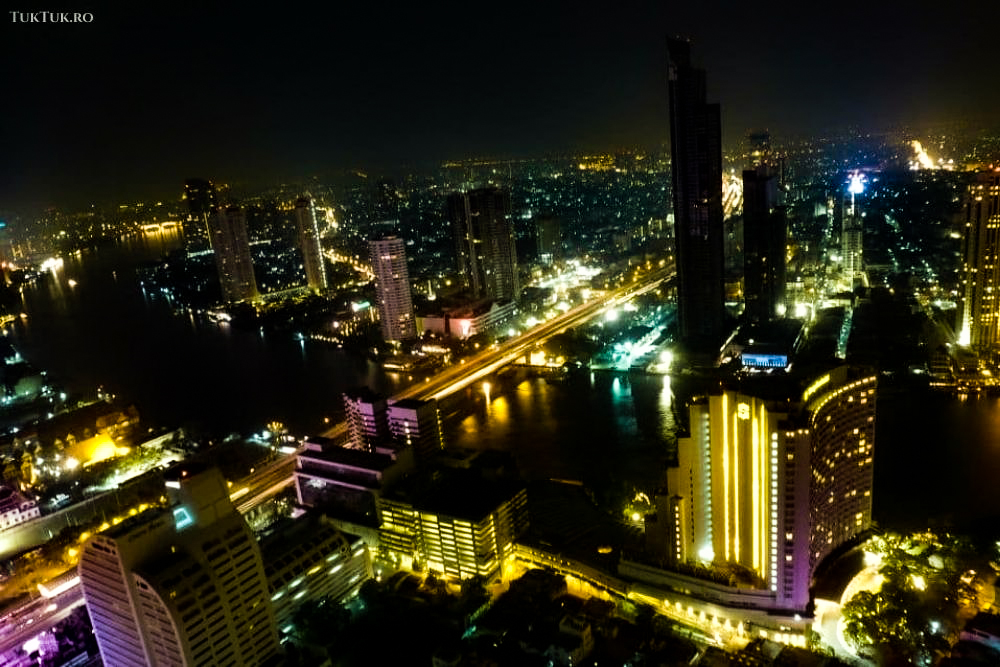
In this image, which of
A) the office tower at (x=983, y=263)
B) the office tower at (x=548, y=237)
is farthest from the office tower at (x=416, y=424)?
the office tower at (x=548, y=237)

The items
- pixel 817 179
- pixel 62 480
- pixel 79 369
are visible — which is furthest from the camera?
pixel 817 179

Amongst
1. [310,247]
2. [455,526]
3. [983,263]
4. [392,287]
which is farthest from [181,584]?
[310,247]

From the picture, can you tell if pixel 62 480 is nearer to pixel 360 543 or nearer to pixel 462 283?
pixel 360 543

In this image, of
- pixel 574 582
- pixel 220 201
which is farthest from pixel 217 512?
pixel 220 201

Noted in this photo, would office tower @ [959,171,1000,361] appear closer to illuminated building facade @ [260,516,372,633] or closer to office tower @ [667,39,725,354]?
office tower @ [667,39,725,354]

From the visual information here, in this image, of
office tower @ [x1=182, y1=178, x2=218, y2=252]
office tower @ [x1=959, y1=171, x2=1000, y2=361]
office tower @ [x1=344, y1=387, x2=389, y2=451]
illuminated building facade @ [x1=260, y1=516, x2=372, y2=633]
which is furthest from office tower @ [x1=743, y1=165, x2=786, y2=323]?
office tower @ [x1=182, y1=178, x2=218, y2=252]

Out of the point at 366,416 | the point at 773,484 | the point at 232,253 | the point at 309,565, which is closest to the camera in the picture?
the point at 773,484

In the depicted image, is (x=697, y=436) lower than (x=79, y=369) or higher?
higher

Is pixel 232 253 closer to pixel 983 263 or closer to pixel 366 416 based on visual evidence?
pixel 366 416
